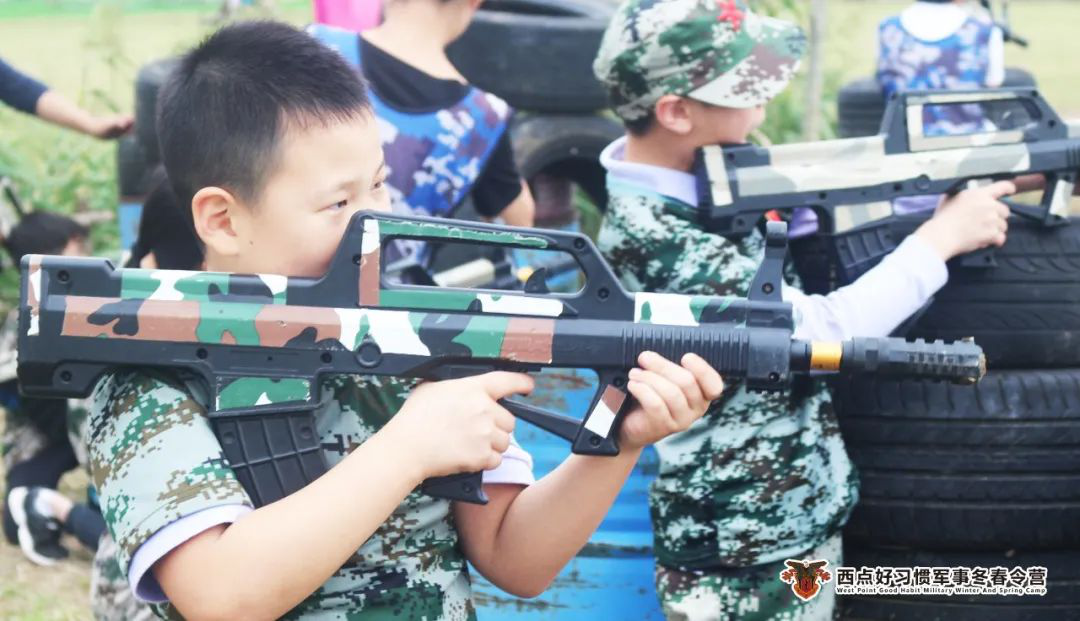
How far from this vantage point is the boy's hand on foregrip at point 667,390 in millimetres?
1715

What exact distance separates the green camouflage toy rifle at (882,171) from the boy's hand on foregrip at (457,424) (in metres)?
0.93

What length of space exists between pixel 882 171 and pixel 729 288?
48cm

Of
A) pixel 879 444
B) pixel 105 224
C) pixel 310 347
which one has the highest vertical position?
pixel 310 347

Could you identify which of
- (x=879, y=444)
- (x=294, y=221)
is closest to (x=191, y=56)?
(x=294, y=221)

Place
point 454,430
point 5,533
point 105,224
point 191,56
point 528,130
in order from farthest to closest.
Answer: point 105,224, point 528,130, point 5,533, point 191,56, point 454,430

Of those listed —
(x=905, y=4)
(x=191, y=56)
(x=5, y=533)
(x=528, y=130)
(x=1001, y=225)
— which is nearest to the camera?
(x=191, y=56)

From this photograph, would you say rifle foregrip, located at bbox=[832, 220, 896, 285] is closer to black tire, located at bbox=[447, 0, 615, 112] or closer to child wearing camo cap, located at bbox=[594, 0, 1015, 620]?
child wearing camo cap, located at bbox=[594, 0, 1015, 620]

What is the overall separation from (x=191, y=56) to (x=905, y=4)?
656 inches

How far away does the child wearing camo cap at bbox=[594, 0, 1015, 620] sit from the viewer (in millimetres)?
2451


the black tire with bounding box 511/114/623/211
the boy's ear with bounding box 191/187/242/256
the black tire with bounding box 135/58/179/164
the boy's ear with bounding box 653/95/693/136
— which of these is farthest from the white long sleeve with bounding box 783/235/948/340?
the black tire with bounding box 135/58/179/164

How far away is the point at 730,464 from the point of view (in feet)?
8.07

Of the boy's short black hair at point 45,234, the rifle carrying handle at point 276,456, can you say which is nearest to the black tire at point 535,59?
the boy's short black hair at point 45,234

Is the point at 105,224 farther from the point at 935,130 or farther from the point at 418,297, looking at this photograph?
the point at 418,297

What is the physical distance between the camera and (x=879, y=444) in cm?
258
